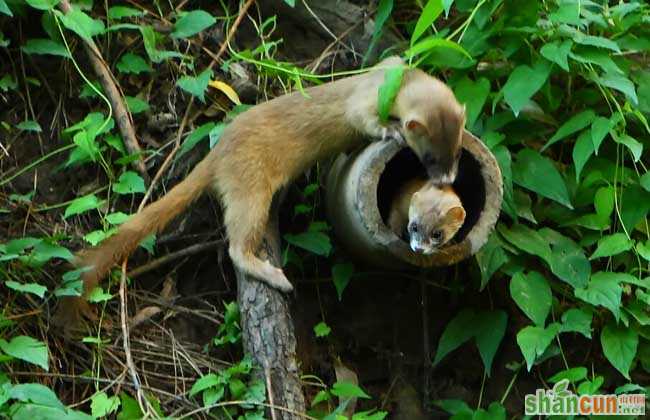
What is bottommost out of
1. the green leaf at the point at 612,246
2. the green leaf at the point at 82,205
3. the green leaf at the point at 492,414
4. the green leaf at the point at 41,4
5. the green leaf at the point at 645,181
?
the green leaf at the point at 492,414

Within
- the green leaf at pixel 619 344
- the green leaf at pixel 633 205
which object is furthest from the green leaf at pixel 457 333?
the green leaf at pixel 633 205

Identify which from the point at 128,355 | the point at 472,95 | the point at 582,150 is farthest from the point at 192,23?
the point at 582,150

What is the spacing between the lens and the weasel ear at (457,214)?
391 cm

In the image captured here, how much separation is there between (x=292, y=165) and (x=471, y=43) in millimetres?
916

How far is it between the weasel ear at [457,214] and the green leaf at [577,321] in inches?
27.1

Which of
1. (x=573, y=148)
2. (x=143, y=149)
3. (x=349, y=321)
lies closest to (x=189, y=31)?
(x=143, y=149)

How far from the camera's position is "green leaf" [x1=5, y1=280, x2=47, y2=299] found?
154 inches

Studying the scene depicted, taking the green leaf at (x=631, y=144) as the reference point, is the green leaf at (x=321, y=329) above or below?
below

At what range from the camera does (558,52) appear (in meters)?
4.35

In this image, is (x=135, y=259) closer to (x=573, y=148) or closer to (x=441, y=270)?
(x=441, y=270)

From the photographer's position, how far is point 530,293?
14.0 ft

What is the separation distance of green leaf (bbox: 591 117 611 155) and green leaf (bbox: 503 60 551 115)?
0.28 m

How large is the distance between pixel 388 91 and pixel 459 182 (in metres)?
0.49

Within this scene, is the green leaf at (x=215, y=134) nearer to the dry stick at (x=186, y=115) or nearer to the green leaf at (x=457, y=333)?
the dry stick at (x=186, y=115)
